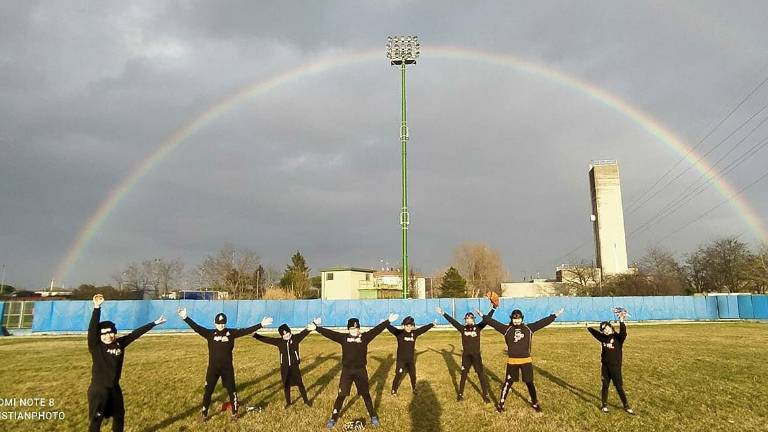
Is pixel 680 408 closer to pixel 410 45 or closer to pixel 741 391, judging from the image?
pixel 741 391

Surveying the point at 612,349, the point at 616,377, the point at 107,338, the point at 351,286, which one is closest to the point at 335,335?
the point at 107,338

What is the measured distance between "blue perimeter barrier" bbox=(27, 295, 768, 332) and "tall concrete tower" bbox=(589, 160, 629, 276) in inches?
1522

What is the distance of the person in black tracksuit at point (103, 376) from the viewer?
9.16m

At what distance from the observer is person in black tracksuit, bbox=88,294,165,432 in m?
9.16

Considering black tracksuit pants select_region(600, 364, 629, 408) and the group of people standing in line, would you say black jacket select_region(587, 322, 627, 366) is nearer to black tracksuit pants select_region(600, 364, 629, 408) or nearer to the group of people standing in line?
the group of people standing in line

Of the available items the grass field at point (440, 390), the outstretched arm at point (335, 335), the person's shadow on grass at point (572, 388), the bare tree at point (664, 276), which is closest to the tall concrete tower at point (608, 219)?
the bare tree at point (664, 276)

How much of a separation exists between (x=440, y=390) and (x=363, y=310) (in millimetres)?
33421

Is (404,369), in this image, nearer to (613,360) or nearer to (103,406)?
(613,360)

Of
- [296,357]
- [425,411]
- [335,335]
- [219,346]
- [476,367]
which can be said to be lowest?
[425,411]

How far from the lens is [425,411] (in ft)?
43.1

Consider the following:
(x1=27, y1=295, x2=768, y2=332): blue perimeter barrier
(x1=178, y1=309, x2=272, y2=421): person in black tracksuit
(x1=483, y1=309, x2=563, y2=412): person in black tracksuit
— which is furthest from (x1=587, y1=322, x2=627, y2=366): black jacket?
(x1=27, y1=295, x2=768, y2=332): blue perimeter barrier

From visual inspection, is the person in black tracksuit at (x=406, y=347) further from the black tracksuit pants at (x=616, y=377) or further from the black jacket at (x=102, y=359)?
the black jacket at (x=102, y=359)

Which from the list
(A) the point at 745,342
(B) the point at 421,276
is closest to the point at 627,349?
(A) the point at 745,342

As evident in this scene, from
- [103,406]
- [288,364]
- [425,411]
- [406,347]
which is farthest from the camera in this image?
[406,347]
